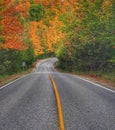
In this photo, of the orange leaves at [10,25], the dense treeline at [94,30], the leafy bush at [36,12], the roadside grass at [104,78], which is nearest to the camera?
the roadside grass at [104,78]

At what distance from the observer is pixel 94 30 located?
2659 centimetres

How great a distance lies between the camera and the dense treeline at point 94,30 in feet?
79.3

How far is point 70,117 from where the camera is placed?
668 centimetres

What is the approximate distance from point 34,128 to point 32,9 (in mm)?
141846

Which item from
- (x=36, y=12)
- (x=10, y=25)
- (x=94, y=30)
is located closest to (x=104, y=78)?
(x=94, y=30)

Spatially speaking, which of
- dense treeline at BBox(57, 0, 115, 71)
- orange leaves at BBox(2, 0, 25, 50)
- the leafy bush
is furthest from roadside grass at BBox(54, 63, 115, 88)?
the leafy bush

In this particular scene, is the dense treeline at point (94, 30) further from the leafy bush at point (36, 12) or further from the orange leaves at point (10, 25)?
the leafy bush at point (36, 12)

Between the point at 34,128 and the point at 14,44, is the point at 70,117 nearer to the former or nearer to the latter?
the point at 34,128

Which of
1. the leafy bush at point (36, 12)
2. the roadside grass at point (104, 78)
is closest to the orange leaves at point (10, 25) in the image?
the roadside grass at point (104, 78)

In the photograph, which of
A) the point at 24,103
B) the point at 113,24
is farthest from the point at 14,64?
the point at 24,103

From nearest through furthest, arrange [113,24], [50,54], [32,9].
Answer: [113,24]
[50,54]
[32,9]

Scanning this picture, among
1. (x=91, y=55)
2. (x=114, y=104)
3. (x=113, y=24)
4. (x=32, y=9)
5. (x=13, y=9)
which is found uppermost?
(x=32, y=9)

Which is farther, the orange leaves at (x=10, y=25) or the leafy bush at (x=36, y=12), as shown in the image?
the leafy bush at (x=36, y=12)

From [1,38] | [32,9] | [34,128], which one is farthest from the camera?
[32,9]
